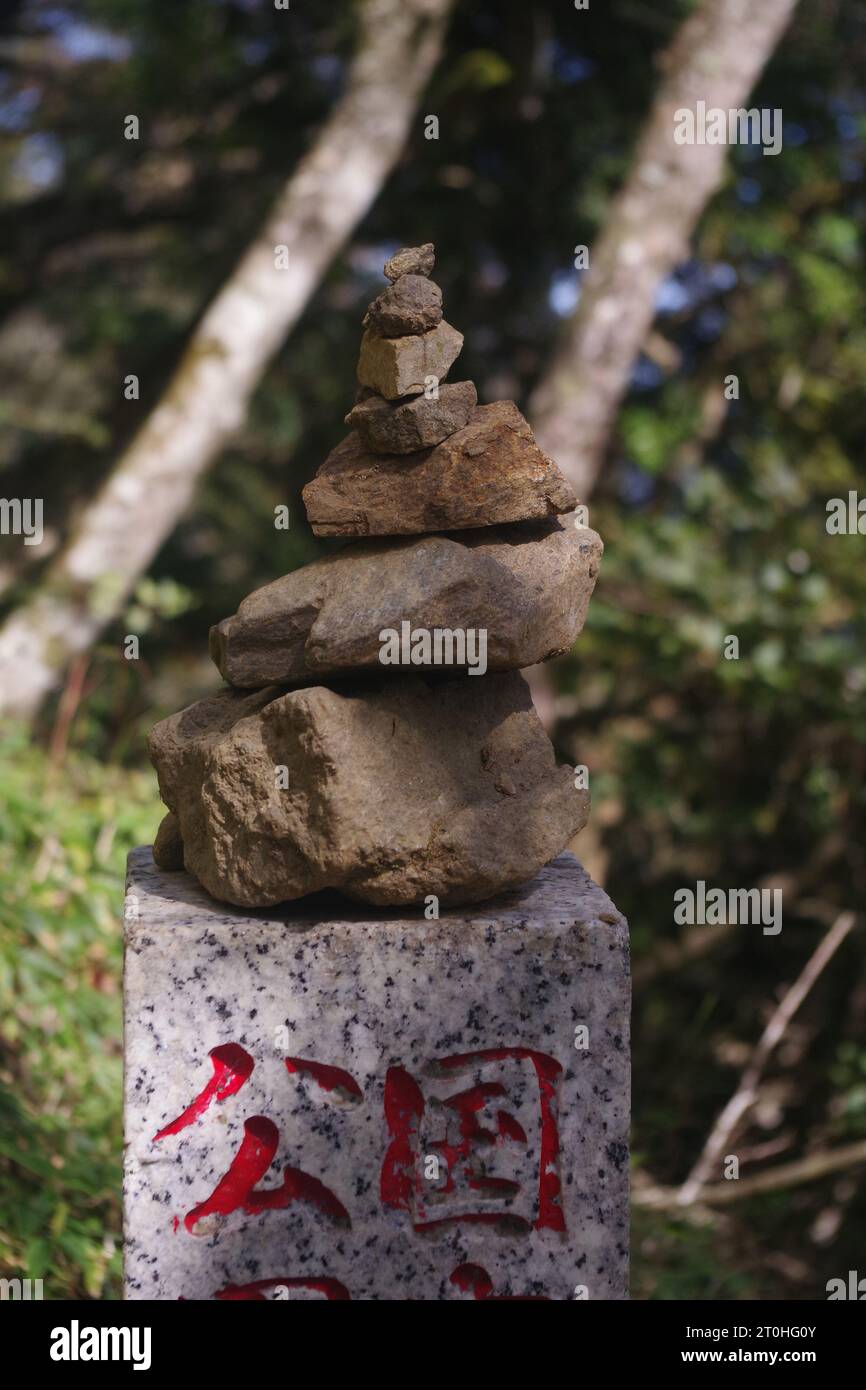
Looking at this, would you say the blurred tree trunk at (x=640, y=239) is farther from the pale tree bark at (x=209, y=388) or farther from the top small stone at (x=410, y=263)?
the top small stone at (x=410, y=263)

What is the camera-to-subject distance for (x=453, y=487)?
239cm

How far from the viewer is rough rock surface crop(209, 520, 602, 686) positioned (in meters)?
2.29

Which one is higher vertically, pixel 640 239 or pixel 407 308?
pixel 640 239

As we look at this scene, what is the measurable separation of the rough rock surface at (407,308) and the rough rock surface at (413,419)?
114 mm

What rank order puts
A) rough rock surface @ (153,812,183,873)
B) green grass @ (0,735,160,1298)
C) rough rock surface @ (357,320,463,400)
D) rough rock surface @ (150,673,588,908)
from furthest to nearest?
green grass @ (0,735,160,1298)
rough rock surface @ (153,812,183,873)
rough rock surface @ (357,320,463,400)
rough rock surface @ (150,673,588,908)

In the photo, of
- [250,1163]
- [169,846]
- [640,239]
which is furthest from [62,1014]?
[640,239]

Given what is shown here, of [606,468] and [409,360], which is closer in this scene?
[409,360]

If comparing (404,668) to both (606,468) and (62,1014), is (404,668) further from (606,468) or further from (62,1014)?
(606,468)

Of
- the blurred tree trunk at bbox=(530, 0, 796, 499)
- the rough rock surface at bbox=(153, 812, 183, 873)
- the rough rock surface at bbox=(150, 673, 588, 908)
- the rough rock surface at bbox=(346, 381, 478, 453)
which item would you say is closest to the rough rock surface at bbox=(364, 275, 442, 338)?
the rough rock surface at bbox=(346, 381, 478, 453)

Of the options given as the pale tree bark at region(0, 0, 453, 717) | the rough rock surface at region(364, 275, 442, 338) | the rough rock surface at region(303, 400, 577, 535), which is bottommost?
the rough rock surface at region(303, 400, 577, 535)

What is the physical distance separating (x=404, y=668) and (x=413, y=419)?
1.41ft

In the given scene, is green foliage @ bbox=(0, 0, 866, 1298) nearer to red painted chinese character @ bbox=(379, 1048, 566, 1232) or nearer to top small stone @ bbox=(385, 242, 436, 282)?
red painted chinese character @ bbox=(379, 1048, 566, 1232)

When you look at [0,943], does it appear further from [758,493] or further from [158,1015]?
[758,493]
